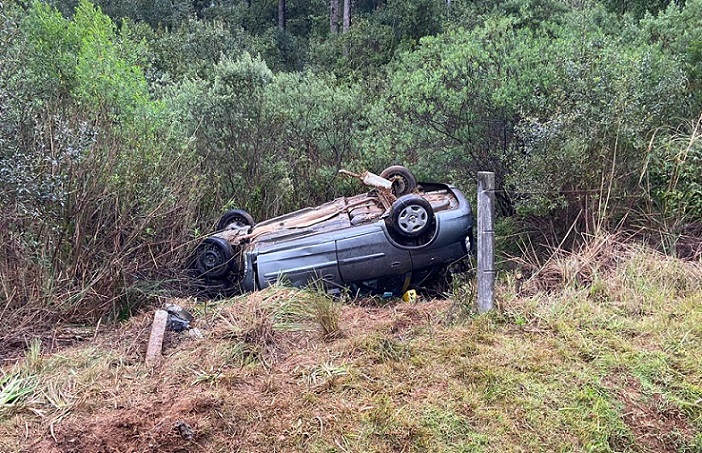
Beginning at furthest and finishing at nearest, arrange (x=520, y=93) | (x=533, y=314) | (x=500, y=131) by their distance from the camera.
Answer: (x=500, y=131) < (x=520, y=93) < (x=533, y=314)

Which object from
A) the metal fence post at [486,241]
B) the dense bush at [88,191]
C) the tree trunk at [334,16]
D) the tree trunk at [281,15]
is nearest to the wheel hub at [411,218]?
the metal fence post at [486,241]

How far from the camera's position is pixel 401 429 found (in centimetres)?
342

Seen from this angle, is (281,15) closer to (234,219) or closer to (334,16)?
(334,16)

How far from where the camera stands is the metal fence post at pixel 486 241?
15.1 ft

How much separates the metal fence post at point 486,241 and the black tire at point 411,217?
5.36 feet

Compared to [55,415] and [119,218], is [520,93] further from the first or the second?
[55,415]

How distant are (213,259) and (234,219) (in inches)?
48.0

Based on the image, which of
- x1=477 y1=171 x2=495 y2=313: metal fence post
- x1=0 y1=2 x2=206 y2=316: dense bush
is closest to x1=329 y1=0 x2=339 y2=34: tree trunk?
x1=0 y1=2 x2=206 y2=316: dense bush

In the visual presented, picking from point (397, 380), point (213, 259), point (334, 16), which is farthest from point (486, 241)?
point (334, 16)

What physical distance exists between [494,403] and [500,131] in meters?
4.87

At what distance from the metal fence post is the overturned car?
1.66 m

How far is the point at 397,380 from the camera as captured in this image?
3922 millimetres

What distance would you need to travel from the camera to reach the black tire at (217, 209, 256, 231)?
25.3 ft

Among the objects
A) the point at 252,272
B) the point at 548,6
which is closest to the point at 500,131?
the point at 252,272
